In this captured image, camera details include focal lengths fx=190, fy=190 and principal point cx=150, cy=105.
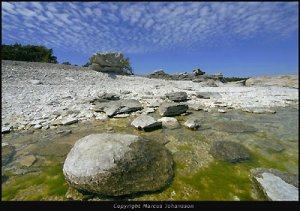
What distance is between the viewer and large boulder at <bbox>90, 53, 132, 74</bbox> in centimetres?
2033

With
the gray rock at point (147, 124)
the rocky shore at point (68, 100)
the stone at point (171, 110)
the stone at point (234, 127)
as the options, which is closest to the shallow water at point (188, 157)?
the stone at point (234, 127)

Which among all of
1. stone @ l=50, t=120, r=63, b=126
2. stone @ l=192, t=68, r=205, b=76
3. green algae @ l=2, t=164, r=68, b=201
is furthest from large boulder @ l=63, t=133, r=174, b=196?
stone @ l=192, t=68, r=205, b=76

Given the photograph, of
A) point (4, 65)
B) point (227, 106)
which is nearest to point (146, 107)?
point (227, 106)

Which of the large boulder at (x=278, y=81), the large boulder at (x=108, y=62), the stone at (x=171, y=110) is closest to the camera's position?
the stone at (x=171, y=110)

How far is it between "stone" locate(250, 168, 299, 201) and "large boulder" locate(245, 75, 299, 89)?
2055 cm

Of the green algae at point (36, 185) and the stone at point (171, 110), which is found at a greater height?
the stone at point (171, 110)

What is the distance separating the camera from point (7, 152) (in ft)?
18.4

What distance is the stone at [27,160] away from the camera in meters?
5.01

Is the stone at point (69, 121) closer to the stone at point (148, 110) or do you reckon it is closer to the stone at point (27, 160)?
the stone at point (27, 160)

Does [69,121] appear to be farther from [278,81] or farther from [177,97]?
[278,81]

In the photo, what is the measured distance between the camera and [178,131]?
7.20 m

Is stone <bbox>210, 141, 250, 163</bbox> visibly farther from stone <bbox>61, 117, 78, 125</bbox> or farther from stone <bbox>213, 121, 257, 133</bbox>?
stone <bbox>61, 117, 78, 125</bbox>

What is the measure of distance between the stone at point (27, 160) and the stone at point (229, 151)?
5014 mm

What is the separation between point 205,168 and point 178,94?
28.6ft
